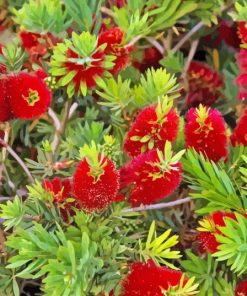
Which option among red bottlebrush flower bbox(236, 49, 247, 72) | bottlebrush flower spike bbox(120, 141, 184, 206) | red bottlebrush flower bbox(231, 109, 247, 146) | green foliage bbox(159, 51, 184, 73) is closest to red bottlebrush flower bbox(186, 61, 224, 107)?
green foliage bbox(159, 51, 184, 73)

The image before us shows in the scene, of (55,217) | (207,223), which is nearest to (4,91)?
(55,217)

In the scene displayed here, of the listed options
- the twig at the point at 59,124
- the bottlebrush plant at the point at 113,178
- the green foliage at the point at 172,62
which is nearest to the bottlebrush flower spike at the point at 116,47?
the bottlebrush plant at the point at 113,178

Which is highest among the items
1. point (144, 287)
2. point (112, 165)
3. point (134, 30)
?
point (134, 30)

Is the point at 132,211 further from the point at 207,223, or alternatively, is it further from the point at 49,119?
the point at 49,119

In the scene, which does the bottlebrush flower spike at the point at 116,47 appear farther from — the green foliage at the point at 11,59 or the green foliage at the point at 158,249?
the green foliage at the point at 158,249

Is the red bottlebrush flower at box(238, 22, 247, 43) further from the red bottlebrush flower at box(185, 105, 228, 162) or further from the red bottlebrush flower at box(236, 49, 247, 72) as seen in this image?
the red bottlebrush flower at box(185, 105, 228, 162)
